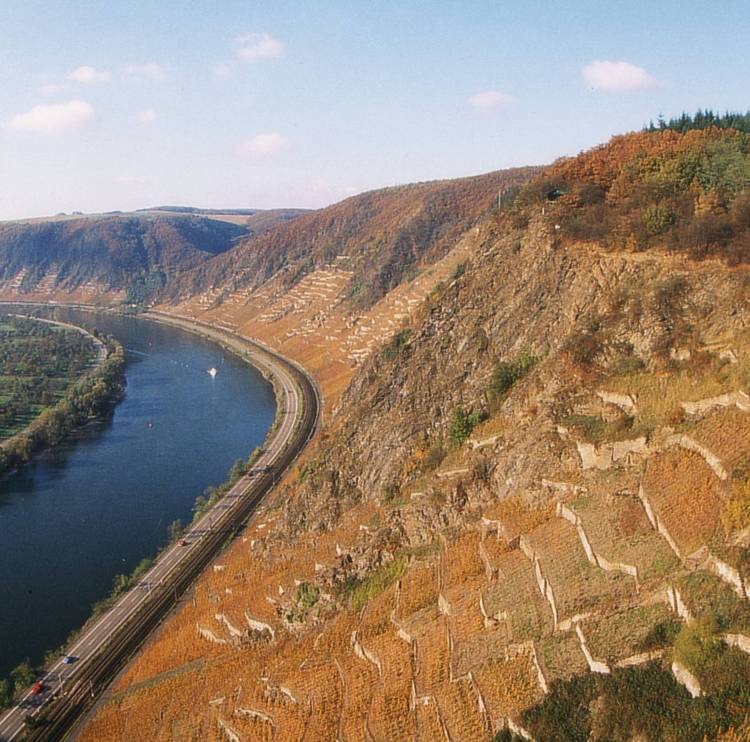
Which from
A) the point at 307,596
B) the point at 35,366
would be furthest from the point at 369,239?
the point at 307,596

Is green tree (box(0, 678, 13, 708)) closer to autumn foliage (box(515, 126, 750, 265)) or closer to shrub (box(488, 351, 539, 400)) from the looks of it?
shrub (box(488, 351, 539, 400))

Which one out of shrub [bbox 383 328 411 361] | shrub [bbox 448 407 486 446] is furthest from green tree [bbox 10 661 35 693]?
shrub [bbox 383 328 411 361]

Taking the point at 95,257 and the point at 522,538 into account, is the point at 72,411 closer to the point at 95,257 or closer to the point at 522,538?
the point at 522,538

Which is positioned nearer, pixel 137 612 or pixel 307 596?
pixel 307 596

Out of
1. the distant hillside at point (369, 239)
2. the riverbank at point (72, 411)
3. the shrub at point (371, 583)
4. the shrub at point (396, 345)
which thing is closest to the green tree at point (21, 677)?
the shrub at point (371, 583)

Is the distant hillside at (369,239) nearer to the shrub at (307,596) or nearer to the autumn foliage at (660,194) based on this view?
the autumn foliage at (660,194)

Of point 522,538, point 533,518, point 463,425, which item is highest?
point 463,425
